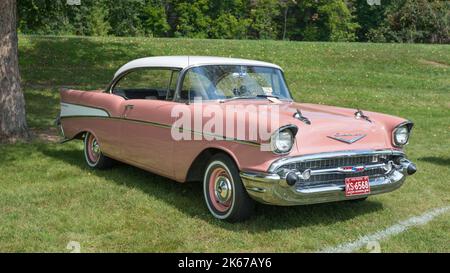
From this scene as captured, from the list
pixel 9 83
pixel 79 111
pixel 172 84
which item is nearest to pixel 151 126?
pixel 172 84

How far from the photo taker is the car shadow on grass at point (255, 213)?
4930 millimetres

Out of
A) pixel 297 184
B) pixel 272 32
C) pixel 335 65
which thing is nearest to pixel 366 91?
pixel 335 65

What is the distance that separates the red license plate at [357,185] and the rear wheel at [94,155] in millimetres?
3331

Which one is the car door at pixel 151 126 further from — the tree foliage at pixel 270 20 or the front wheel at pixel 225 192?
the tree foliage at pixel 270 20

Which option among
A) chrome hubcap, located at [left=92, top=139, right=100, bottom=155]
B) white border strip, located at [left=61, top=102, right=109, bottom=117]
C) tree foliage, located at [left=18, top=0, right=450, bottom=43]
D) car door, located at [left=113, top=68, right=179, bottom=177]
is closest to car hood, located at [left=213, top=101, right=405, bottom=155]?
car door, located at [left=113, top=68, right=179, bottom=177]

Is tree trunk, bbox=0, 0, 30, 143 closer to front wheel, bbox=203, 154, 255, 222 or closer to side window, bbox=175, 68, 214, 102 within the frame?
side window, bbox=175, 68, 214, 102

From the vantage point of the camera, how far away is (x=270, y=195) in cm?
448

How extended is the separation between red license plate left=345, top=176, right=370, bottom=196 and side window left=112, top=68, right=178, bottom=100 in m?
2.34

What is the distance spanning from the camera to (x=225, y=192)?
4.94 m

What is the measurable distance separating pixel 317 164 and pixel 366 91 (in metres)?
11.7

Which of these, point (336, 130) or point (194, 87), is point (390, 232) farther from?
point (194, 87)

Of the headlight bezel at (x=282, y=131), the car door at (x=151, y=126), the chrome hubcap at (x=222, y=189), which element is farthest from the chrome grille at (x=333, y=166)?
the car door at (x=151, y=126)

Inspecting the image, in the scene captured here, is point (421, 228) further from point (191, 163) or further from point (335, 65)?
point (335, 65)

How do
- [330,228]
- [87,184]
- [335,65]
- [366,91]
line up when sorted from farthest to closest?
[335,65]
[366,91]
[87,184]
[330,228]
